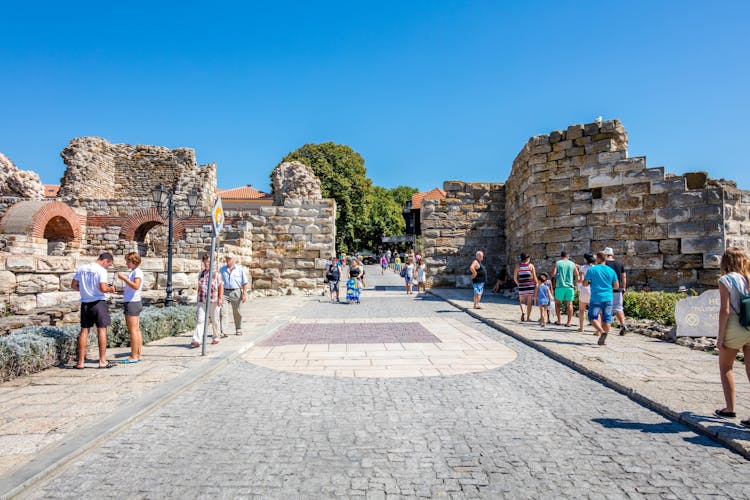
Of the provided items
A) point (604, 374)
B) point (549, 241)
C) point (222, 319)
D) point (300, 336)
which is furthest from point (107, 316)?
point (549, 241)

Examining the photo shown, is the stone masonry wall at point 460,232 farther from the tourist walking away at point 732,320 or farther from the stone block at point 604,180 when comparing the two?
the tourist walking away at point 732,320

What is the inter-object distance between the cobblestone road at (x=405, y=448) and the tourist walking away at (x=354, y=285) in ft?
33.8

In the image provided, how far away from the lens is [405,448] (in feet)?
11.4

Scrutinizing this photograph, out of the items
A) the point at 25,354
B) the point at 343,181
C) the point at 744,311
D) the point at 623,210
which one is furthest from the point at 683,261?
the point at 343,181

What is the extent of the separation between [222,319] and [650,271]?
10897mm

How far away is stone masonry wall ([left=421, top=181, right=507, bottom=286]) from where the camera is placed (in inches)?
760

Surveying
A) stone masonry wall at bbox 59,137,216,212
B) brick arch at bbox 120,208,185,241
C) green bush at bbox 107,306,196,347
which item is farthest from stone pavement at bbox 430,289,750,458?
A: stone masonry wall at bbox 59,137,216,212

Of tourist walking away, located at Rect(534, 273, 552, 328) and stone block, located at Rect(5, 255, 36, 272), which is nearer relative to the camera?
stone block, located at Rect(5, 255, 36, 272)

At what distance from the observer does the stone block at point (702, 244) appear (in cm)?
1128

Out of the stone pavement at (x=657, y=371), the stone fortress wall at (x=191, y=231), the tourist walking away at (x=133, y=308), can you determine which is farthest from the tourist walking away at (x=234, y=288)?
the stone pavement at (x=657, y=371)

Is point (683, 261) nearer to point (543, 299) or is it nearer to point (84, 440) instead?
point (543, 299)

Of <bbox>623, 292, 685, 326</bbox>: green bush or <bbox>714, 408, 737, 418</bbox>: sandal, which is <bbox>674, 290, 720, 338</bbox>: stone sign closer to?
<bbox>714, 408, 737, 418</bbox>: sandal

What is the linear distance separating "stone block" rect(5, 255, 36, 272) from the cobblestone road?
5409 millimetres

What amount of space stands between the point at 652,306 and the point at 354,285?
351 inches
